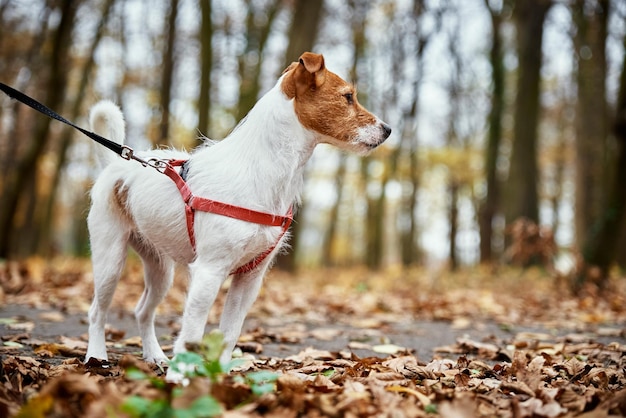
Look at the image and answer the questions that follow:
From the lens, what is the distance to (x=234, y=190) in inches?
132

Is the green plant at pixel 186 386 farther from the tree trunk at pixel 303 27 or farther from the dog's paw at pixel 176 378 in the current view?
the tree trunk at pixel 303 27

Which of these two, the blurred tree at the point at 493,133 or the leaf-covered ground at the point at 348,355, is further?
the blurred tree at the point at 493,133

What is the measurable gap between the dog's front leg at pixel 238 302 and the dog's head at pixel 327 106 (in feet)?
3.05

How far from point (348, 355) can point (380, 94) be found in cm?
1919

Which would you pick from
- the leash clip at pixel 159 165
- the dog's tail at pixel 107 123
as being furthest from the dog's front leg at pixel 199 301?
the dog's tail at pixel 107 123

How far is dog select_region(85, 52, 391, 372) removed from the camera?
3.29 metres

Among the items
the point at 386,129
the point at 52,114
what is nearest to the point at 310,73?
the point at 386,129

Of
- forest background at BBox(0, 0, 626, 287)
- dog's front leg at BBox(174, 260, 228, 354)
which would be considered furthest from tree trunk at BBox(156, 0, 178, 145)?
dog's front leg at BBox(174, 260, 228, 354)

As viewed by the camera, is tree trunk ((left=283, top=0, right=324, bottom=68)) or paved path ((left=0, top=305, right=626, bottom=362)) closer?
paved path ((left=0, top=305, right=626, bottom=362))

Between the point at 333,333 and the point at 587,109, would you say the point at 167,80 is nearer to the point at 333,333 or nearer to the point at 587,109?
the point at 333,333

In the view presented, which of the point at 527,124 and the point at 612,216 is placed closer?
the point at 612,216

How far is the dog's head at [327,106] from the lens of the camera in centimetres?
346

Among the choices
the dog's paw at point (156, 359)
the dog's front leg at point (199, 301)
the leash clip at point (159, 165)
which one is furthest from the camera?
the dog's paw at point (156, 359)

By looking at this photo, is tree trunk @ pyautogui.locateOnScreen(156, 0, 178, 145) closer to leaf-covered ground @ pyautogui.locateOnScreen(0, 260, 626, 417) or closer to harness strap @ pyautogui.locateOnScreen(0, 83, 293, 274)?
leaf-covered ground @ pyautogui.locateOnScreen(0, 260, 626, 417)
